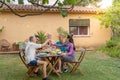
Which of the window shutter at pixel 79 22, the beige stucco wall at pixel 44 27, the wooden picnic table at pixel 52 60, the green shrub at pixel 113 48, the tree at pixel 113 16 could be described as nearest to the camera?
the wooden picnic table at pixel 52 60

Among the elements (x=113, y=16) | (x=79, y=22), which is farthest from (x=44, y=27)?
(x=113, y=16)

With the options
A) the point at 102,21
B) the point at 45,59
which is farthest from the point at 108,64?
the point at 102,21

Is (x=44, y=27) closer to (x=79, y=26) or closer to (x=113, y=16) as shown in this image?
(x=79, y=26)

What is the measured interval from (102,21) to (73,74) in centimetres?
1091

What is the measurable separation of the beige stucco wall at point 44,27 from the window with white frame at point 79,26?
0.25 metres

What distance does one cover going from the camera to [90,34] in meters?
22.8

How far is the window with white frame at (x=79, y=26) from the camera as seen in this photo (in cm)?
2248

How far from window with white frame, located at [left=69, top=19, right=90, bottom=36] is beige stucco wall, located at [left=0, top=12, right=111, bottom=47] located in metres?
0.25

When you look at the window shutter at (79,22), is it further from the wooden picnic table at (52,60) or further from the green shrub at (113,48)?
the wooden picnic table at (52,60)

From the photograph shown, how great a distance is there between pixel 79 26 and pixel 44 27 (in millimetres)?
2771

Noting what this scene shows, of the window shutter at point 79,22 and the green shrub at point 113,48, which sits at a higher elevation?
the window shutter at point 79,22

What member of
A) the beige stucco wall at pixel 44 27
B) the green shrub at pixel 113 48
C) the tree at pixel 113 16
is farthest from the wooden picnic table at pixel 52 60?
the beige stucco wall at pixel 44 27

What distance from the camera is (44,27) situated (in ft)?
71.5

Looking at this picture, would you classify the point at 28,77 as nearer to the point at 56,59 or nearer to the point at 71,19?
the point at 56,59
